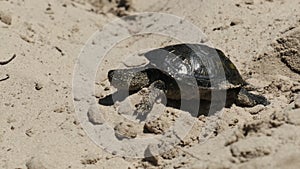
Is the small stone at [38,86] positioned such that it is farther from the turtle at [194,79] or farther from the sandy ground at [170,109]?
the turtle at [194,79]

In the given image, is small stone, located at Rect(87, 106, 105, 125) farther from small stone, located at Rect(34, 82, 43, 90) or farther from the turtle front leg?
small stone, located at Rect(34, 82, 43, 90)

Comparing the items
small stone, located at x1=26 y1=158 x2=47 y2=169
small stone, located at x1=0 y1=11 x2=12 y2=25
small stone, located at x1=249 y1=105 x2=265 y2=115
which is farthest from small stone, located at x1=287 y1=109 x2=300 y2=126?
small stone, located at x1=0 y1=11 x2=12 y2=25

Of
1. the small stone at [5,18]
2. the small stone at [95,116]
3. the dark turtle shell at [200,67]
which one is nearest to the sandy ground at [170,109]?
the small stone at [5,18]

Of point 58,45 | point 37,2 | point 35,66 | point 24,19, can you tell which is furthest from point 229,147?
point 37,2

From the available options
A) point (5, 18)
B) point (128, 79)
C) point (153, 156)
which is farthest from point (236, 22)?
point (5, 18)

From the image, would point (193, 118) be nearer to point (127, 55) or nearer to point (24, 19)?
point (127, 55)

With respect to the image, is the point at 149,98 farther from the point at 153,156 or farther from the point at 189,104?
the point at 153,156

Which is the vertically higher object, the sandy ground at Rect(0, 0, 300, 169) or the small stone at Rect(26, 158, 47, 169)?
the sandy ground at Rect(0, 0, 300, 169)
